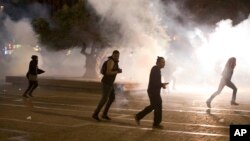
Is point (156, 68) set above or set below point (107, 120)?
above

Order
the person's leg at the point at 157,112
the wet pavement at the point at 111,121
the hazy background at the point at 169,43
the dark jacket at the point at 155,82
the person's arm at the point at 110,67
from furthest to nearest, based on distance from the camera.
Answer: the hazy background at the point at 169,43, the person's arm at the point at 110,67, the dark jacket at the point at 155,82, the person's leg at the point at 157,112, the wet pavement at the point at 111,121

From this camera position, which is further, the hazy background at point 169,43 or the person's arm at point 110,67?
the hazy background at point 169,43

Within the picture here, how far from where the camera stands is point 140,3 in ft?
88.8

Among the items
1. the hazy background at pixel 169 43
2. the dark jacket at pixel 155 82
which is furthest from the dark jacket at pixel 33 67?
the dark jacket at pixel 155 82

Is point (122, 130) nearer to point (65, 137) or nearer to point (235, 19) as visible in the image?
point (65, 137)

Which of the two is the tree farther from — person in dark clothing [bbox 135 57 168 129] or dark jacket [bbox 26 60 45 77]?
person in dark clothing [bbox 135 57 168 129]

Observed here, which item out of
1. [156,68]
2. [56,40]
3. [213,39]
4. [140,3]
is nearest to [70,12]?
[56,40]

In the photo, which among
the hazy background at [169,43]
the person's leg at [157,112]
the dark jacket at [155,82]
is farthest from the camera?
the hazy background at [169,43]

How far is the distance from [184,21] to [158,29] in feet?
41.8

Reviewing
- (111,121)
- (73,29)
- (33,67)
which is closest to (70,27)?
(73,29)

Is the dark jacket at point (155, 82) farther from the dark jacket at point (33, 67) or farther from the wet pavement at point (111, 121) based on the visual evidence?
the dark jacket at point (33, 67)

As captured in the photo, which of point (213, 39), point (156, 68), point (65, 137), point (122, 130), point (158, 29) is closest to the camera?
point (65, 137)

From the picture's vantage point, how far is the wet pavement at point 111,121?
9.66 m

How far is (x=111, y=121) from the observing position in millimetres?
11891
